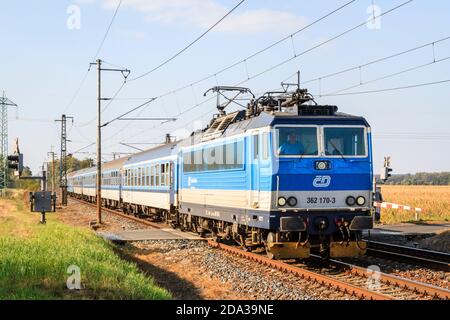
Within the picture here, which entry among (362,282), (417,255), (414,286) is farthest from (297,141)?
(417,255)

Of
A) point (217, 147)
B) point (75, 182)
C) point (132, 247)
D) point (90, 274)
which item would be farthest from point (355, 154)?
point (75, 182)

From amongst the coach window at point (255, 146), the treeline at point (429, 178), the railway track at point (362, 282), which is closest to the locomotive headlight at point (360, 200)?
the railway track at point (362, 282)

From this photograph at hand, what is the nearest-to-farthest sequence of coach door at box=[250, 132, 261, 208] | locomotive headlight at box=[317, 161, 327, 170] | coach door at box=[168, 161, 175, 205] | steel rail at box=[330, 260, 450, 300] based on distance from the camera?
steel rail at box=[330, 260, 450, 300]
locomotive headlight at box=[317, 161, 327, 170]
coach door at box=[250, 132, 261, 208]
coach door at box=[168, 161, 175, 205]

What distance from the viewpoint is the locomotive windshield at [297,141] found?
1413 cm

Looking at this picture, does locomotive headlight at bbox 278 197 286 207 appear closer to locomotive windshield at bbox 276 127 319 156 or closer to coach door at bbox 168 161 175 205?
locomotive windshield at bbox 276 127 319 156

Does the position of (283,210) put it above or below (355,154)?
below

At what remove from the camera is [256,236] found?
15.6 metres

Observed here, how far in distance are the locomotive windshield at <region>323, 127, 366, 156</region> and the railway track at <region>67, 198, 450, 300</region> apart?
257cm

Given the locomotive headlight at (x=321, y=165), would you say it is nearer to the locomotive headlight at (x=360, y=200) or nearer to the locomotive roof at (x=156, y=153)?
the locomotive headlight at (x=360, y=200)

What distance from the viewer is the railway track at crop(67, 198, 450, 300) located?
11062 millimetres

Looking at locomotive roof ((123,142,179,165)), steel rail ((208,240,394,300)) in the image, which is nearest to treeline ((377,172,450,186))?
locomotive roof ((123,142,179,165))
